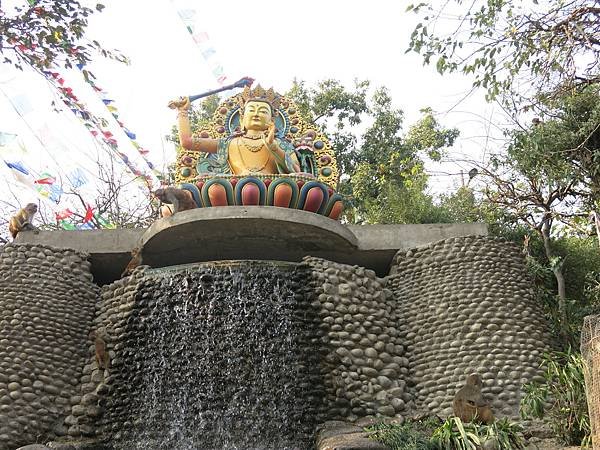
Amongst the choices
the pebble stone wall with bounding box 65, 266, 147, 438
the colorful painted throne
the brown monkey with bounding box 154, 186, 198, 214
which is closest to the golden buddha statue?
the colorful painted throne

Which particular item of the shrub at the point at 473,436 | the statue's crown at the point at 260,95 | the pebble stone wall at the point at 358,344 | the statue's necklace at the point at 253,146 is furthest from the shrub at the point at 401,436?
the statue's crown at the point at 260,95

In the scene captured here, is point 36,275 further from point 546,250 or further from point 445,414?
point 546,250

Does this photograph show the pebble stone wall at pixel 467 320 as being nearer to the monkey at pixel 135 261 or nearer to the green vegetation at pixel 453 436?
the green vegetation at pixel 453 436

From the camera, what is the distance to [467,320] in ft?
32.9

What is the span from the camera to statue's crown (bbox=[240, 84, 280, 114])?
12914mm

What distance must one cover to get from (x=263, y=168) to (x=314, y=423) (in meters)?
4.48

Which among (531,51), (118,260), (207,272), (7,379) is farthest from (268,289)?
(531,51)

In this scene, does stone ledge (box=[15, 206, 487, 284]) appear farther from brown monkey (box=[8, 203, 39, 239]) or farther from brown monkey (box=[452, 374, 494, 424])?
brown monkey (box=[452, 374, 494, 424])

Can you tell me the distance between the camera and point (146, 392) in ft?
31.1

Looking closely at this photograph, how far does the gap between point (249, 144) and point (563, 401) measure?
6.32m

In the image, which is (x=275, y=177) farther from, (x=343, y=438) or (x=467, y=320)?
(x=343, y=438)

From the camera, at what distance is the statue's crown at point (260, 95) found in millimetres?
12914

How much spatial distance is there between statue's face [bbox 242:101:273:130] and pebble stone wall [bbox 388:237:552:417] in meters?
3.33

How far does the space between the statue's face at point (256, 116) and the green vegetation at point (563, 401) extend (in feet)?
19.7
